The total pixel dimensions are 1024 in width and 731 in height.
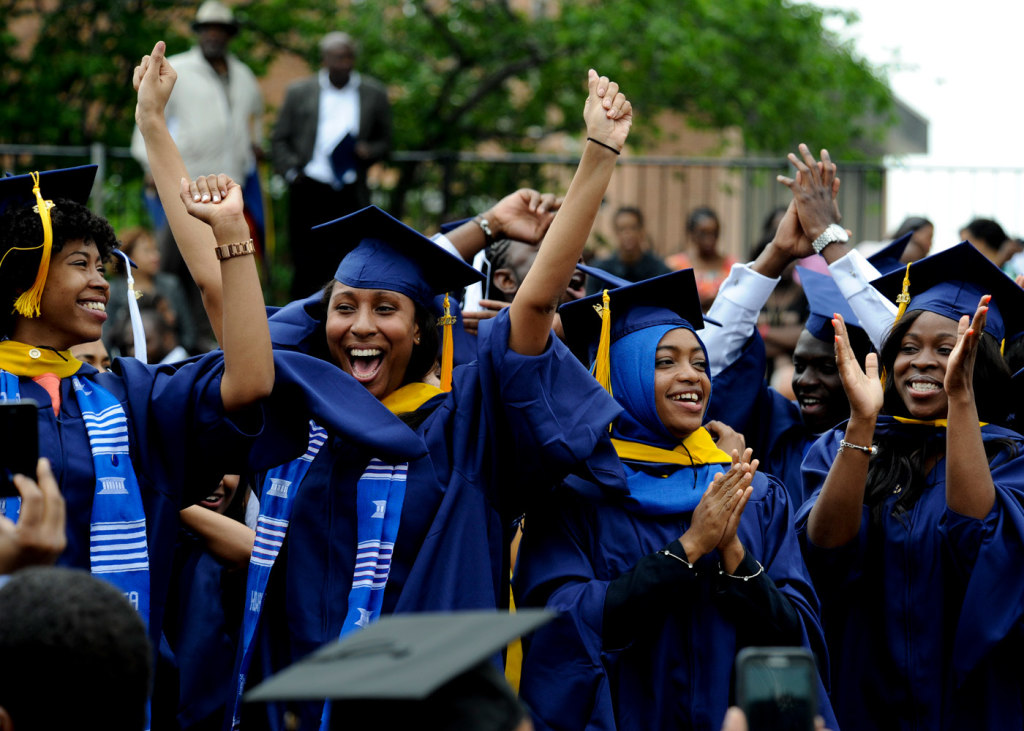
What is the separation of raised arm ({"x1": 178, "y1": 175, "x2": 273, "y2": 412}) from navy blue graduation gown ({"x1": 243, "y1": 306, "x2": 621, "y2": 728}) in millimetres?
290

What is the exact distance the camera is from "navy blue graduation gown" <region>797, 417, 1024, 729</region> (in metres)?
4.11

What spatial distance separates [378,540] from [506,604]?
1.84ft

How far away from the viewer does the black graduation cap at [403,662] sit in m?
2.03

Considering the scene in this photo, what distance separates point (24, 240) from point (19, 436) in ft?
A: 2.97

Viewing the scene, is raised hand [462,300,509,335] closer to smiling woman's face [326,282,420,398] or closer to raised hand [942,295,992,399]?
smiling woman's face [326,282,420,398]

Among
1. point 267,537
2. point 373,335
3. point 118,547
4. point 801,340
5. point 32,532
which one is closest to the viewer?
point 32,532

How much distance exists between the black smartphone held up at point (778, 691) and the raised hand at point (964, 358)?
218 cm

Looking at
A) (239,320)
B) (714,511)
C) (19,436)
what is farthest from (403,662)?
(714,511)

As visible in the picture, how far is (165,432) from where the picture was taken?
3617 millimetres

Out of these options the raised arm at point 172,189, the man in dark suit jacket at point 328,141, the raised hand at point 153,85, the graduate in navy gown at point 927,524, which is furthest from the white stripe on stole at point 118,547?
the man in dark suit jacket at point 328,141

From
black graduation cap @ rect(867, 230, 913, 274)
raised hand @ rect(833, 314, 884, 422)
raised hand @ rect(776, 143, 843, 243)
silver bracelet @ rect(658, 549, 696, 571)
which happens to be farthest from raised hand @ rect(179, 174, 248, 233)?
black graduation cap @ rect(867, 230, 913, 274)

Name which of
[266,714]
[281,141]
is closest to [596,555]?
[266,714]

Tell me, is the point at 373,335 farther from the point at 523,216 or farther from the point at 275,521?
the point at 523,216

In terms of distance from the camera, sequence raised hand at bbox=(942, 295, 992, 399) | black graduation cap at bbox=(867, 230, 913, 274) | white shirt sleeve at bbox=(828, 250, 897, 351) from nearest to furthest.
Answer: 1. raised hand at bbox=(942, 295, 992, 399)
2. white shirt sleeve at bbox=(828, 250, 897, 351)
3. black graduation cap at bbox=(867, 230, 913, 274)
